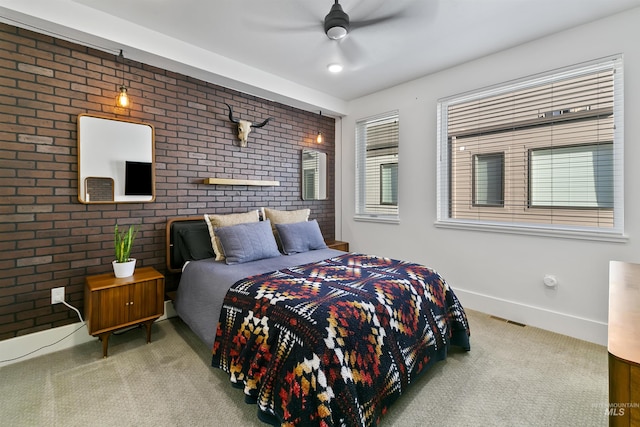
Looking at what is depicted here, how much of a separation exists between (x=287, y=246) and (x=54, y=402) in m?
1.99

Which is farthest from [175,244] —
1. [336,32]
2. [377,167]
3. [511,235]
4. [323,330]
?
[511,235]

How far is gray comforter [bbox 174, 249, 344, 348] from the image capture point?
85.1 inches

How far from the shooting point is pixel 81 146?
8.07ft

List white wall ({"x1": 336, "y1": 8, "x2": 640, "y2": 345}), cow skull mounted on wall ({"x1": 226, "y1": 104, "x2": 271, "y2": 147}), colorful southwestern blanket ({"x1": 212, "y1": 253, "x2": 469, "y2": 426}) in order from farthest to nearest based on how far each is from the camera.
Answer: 1. cow skull mounted on wall ({"x1": 226, "y1": 104, "x2": 271, "y2": 147})
2. white wall ({"x1": 336, "y1": 8, "x2": 640, "y2": 345})
3. colorful southwestern blanket ({"x1": 212, "y1": 253, "x2": 469, "y2": 426})

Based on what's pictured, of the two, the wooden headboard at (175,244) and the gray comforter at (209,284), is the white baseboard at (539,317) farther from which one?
the wooden headboard at (175,244)

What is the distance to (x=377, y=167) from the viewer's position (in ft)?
13.9

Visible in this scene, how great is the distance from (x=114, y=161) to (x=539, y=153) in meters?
3.93

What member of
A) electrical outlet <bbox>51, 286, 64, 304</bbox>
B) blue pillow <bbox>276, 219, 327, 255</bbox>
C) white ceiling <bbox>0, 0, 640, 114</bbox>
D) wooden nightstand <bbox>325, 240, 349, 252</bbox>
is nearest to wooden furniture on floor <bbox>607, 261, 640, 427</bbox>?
white ceiling <bbox>0, 0, 640, 114</bbox>

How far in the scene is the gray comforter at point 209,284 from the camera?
7.09ft

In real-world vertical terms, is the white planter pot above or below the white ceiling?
below

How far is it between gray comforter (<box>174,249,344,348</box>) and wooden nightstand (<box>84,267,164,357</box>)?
8.9 inches

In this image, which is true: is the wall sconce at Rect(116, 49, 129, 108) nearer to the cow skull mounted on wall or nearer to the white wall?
the cow skull mounted on wall

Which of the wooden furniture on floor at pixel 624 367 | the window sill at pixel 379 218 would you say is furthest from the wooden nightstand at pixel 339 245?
the wooden furniture on floor at pixel 624 367

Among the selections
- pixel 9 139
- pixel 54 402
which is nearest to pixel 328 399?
pixel 54 402
